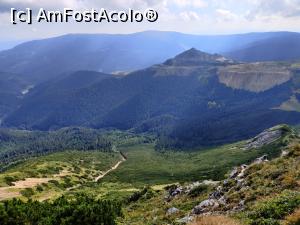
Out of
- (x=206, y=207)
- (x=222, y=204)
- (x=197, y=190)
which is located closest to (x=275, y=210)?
(x=222, y=204)

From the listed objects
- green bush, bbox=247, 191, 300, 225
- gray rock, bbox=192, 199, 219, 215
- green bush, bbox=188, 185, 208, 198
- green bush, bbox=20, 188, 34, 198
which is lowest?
green bush, bbox=20, 188, 34, 198

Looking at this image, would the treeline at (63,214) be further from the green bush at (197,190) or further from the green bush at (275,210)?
the green bush at (197,190)

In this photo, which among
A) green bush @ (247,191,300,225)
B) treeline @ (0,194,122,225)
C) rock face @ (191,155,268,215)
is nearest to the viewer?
green bush @ (247,191,300,225)

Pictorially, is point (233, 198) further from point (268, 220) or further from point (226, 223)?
point (226, 223)

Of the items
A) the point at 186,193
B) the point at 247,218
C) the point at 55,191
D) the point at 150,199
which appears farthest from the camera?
the point at 55,191

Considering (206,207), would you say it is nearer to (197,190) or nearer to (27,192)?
(197,190)

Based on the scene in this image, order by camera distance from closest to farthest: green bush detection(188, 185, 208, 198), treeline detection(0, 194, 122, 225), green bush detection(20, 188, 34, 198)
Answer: treeline detection(0, 194, 122, 225) < green bush detection(188, 185, 208, 198) < green bush detection(20, 188, 34, 198)

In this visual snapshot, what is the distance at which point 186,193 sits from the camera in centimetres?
7288

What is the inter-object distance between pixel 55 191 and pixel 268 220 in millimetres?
163421

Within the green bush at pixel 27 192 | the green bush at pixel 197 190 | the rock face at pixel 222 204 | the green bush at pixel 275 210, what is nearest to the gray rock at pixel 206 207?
the rock face at pixel 222 204

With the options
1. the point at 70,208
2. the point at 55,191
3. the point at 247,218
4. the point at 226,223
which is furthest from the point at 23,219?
the point at 55,191

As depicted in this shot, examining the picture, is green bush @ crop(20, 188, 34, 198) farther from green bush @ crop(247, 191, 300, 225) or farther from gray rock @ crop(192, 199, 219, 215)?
green bush @ crop(247, 191, 300, 225)

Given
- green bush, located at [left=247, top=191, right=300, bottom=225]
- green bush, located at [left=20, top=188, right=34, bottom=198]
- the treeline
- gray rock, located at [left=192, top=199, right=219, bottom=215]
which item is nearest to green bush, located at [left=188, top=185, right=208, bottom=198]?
gray rock, located at [left=192, top=199, right=219, bottom=215]

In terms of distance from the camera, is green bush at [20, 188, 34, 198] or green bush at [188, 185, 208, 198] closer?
green bush at [188, 185, 208, 198]
